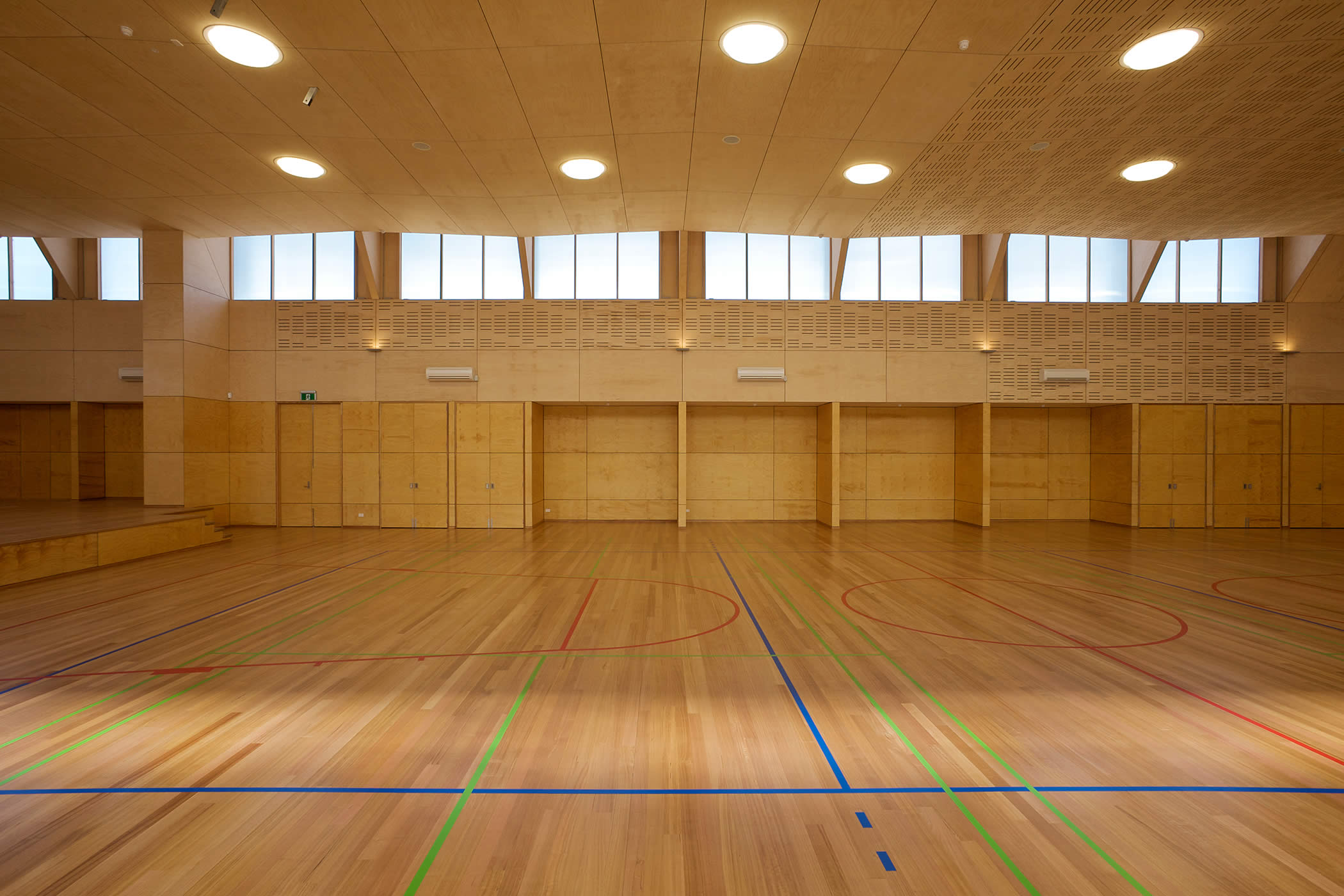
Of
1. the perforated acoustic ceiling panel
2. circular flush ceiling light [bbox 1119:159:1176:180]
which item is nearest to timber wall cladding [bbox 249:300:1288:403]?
the perforated acoustic ceiling panel

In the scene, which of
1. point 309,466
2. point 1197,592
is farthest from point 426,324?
point 1197,592

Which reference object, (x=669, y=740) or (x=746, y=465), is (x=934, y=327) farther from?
(x=669, y=740)

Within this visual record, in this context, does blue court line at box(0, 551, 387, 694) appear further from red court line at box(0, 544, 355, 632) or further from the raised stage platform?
the raised stage platform

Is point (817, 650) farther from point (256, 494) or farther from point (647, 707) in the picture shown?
point (256, 494)

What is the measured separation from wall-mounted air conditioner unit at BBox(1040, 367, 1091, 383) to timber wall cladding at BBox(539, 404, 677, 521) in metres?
9.37

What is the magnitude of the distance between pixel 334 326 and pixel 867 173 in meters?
12.9

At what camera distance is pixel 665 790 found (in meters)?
3.50

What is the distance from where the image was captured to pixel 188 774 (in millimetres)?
3645

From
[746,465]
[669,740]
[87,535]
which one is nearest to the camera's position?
[669,740]

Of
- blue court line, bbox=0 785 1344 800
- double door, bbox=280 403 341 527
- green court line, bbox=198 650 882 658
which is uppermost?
double door, bbox=280 403 341 527

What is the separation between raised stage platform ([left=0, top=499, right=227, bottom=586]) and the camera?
895cm

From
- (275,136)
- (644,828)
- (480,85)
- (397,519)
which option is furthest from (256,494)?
(644,828)

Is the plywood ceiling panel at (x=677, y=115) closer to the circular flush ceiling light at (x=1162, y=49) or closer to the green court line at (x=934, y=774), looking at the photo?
the circular flush ceiling light at (x=1162, y=49)

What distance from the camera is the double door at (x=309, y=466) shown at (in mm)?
15594
